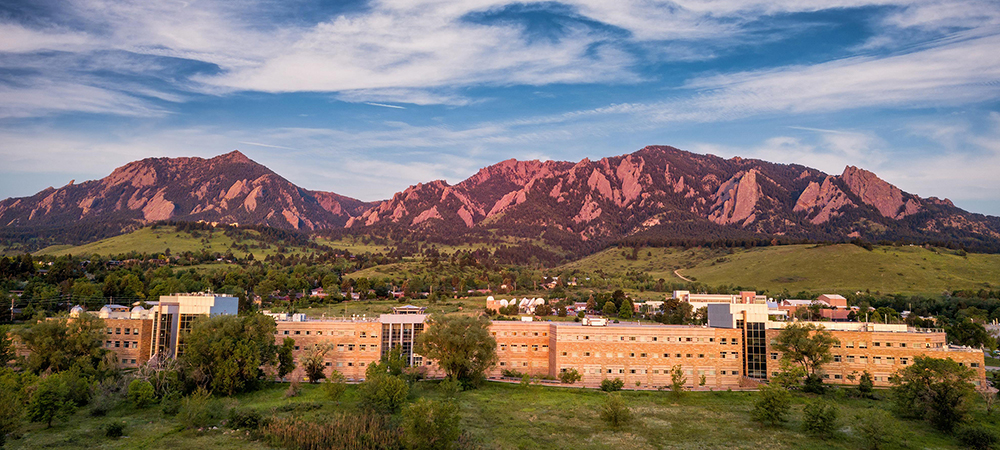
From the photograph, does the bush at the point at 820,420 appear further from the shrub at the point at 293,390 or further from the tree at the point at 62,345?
the tree at the point at 62,345

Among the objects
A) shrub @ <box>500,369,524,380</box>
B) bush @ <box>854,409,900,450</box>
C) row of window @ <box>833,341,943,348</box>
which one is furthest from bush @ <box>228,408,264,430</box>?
row of window @ <box>833,341,943,348</box>

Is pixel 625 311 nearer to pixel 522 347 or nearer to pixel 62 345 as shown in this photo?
pixel 522 347

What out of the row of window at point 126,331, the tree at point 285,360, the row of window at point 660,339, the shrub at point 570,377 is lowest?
the shrub at point 570,377

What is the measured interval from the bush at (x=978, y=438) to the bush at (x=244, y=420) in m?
57.6

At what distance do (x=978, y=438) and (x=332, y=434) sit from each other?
51800 mm

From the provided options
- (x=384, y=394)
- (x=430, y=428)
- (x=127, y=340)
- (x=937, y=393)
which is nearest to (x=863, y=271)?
(x=937, y=393)

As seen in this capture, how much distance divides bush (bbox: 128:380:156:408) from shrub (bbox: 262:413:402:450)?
45.8 ft

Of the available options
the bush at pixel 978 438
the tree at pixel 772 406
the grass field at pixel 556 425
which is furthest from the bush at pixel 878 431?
the tree at pixel 772 406

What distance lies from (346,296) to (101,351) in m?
84.6

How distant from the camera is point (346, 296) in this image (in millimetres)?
148625

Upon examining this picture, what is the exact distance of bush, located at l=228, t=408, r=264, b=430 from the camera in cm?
4859

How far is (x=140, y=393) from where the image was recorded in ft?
175

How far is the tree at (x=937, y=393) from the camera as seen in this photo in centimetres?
5138

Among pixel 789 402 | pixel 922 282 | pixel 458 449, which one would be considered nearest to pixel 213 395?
pixel 458 449
